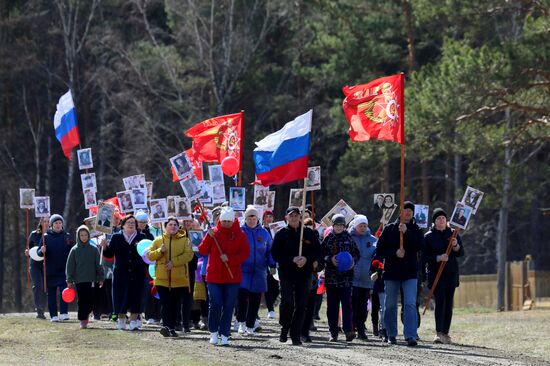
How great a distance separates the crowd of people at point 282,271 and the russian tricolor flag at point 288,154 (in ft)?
2.16

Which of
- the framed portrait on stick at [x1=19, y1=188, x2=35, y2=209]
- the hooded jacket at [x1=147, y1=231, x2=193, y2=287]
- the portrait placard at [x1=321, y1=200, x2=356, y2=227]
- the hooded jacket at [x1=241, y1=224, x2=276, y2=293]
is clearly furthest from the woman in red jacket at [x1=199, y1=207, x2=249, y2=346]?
the framed portrait on stick at [x1=19, y1=188, x2=35, y2=209]

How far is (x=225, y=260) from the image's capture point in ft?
59.8

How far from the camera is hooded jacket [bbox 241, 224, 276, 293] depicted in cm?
2003

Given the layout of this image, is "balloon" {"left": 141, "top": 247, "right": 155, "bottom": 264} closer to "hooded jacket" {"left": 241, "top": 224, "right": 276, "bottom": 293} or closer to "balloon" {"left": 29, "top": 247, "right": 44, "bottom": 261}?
"hooded jacket" {"left": 241, "top": 224, "right": 276, "bottom": 293}

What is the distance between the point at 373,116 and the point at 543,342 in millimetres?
4944

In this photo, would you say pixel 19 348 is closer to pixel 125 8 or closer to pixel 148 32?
pixel 148 32

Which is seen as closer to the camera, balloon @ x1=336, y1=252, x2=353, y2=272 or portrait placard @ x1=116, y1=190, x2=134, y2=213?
balloon @ x1=336, y1=252, x2=353, y2=272

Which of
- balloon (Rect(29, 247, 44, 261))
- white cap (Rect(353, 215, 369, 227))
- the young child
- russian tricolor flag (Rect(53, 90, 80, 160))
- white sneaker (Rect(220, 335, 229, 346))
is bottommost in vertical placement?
white sneaker (Rect(220, 335, 229, 346))

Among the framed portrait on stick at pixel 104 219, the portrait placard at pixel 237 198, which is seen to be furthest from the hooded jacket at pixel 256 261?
the portrait placard at pixel 237 198

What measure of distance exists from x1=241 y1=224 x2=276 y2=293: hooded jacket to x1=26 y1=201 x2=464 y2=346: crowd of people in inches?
0.6

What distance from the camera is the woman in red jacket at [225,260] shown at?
1836 centimetres

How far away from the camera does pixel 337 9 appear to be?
4572 cm

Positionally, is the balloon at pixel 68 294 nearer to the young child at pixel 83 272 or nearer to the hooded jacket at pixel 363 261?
the young child at pixel 83 272

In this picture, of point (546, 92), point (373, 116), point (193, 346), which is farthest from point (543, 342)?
point (546, 92)
